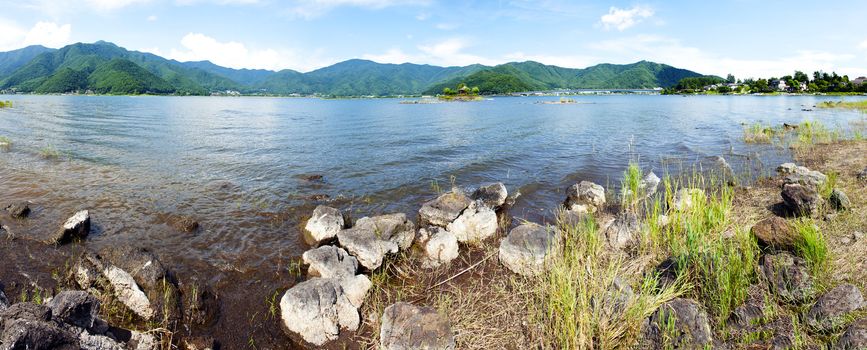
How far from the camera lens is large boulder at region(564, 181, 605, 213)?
1145 centimetres

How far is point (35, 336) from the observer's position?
11.8ft

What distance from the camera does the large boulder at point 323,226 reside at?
9.05m

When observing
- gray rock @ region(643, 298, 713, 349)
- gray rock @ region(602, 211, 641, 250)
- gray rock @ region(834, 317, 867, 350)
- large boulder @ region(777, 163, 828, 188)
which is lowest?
gray rock @ region(602, 211, 641, 250)

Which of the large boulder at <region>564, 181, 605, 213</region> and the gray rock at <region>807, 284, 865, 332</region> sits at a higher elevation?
the gray rock at <region>807, 284, 865, 332</region>

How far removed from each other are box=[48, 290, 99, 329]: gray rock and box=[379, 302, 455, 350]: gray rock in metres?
3.55

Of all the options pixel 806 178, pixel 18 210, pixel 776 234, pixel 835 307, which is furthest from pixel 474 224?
pixel 18 210

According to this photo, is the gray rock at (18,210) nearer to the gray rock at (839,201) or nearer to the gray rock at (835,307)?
the gray rock at (835,307)

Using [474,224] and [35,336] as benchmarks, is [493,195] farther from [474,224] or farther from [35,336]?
[35,336]

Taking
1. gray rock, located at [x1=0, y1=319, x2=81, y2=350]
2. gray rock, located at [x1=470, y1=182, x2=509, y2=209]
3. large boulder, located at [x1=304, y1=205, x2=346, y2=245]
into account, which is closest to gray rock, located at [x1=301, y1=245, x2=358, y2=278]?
large boulder, located at [x1=304, y1=205, x2=346, y2=245]

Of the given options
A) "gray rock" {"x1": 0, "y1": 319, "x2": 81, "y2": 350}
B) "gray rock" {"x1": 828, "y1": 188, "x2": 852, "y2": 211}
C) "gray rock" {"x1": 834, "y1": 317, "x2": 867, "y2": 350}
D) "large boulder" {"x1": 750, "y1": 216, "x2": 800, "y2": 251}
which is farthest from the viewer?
"gray rock" {"x1": 828, "y1": 188, "x2": 852, "y2": 211}

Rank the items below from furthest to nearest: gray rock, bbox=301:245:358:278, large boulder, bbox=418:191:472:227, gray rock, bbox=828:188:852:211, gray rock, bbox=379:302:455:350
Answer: large boulder, bbox=418:191:472:227 < gray rock, bbox=828:188:852:211 < gray rock, bbox=301:245:358:278 < gray rock, bbox=379:302:455:350

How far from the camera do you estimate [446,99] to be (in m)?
130

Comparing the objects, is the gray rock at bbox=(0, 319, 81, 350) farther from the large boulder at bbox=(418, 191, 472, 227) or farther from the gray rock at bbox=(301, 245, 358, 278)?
the large boulder at bbox=(418, 191, 472, 227)

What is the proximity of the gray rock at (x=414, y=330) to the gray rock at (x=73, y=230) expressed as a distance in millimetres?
8537
